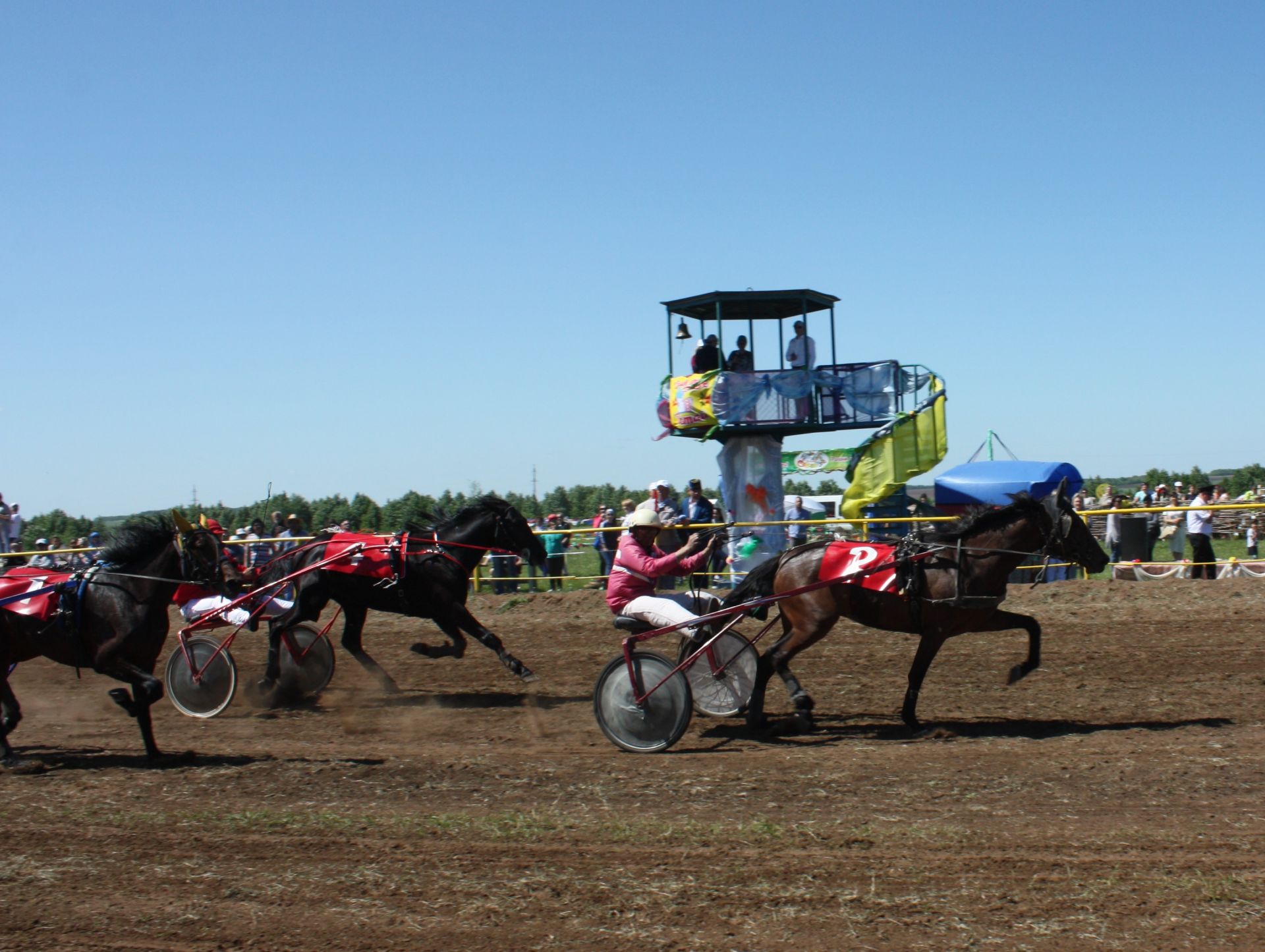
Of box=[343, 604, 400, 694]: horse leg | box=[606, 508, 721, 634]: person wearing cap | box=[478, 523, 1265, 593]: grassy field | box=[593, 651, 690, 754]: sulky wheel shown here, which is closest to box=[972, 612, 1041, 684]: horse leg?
box=[606, 508, 721, 634]: person wearing cap

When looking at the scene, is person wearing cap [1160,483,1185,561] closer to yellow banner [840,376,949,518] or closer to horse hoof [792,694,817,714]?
yellow banner [840,376,949,518]

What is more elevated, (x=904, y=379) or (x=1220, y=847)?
(x=904, y=379)

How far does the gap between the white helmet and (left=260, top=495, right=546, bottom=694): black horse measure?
8.34 feet

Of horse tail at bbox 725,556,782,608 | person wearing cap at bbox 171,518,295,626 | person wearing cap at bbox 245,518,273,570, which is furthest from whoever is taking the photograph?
person wearing cap at bbox 245,518,273,570

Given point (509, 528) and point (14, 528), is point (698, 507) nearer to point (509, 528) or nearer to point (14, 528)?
point (509, 528)

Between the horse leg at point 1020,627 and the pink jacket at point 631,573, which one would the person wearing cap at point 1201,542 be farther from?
the pink jacket at point 631,573

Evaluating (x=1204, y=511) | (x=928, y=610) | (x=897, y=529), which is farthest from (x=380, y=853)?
(x=1204, y=511)

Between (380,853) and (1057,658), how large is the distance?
8114 millimetres

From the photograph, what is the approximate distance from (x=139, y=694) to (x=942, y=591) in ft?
19.3

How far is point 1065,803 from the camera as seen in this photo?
6.46 meters

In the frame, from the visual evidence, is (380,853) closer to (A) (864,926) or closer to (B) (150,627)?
(A) (864,926)

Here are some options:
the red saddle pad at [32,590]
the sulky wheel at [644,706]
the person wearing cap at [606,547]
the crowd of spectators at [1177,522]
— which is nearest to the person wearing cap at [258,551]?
the person wearing cap at [606,547]

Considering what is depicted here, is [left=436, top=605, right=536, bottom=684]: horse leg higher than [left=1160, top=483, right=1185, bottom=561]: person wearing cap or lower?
lower

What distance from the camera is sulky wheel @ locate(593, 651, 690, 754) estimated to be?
8.22 meters
